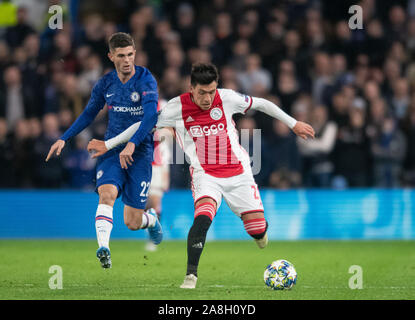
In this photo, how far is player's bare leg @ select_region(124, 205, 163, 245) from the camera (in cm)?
952

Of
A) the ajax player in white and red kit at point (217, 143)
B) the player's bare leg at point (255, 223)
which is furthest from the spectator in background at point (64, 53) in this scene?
the player's bare leg at point (255, 223)

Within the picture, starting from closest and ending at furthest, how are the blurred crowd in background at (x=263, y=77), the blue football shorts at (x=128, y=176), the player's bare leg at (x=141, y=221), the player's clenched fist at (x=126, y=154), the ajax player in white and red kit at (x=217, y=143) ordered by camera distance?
the player's clenched fist at (x=126, y=154) → the ajax player in white and red kit at (x=217, y=143) → the blue football shorts at (x=128, y=176) → the player's bare leg at (x=141, y=221) → the blurred crowd in background at (x=263, y=77)

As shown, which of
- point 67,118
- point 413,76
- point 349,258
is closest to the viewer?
point 349,258

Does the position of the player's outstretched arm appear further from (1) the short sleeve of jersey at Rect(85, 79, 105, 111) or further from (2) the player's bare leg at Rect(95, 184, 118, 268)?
(1) the short sleeve of jersey at Rect(85, 79, 105, 111)

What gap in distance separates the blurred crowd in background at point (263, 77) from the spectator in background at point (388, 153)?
0.07ft

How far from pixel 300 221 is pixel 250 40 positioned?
395 centimetres

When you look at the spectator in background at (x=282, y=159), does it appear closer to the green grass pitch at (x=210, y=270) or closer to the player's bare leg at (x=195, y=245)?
the green grass pitch at (x=210, y=270)

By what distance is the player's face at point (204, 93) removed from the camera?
823 centimetres

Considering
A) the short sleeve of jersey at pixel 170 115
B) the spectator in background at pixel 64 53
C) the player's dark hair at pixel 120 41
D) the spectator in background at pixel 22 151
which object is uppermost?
the spectator in background at pixel 64 53

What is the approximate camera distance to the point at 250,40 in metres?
16.9

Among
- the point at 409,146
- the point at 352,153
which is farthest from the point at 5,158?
the point at 409,146

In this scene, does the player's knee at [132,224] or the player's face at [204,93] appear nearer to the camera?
the player's face at [204,93]
